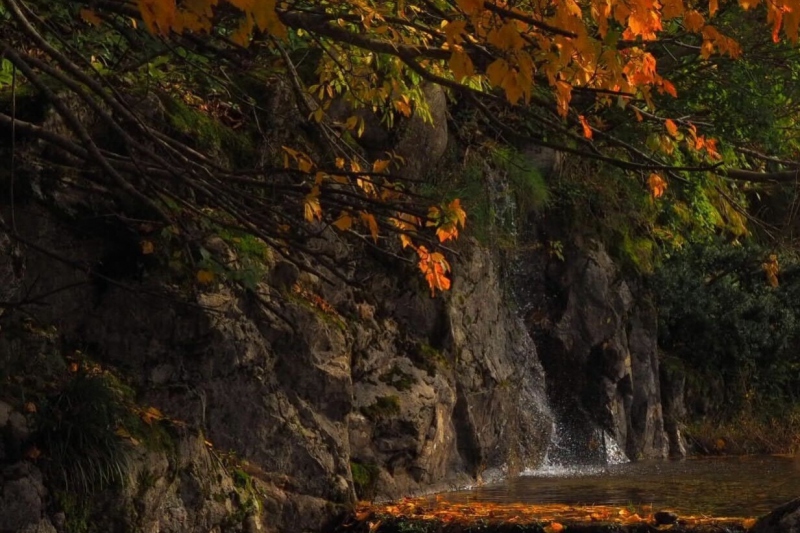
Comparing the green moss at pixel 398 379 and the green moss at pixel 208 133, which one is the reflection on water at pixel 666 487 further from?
the green moss at pixel 208 133

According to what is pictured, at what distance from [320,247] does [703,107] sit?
6.46m

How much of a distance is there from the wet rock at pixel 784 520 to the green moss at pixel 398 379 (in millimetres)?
3930

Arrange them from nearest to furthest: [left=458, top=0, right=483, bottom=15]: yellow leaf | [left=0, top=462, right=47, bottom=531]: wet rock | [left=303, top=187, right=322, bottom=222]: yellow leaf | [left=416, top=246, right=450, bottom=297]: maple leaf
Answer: [left=458, top=0, right=483, bottom=15]: yellow leaf < [left=0, top=462, right=47, bottom=531]: wet rock < [left=303, top=187, right=322, bottom=222]: yellow leaf < [left=416, top=246, right=450, bottom=297]: maple leaf

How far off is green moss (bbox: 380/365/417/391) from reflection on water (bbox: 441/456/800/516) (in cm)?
102

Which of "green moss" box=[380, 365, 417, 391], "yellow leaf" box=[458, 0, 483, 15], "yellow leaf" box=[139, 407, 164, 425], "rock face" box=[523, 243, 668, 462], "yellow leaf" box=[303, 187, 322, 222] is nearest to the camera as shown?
"yellow leaf" box=[458, 0, 483, 15]

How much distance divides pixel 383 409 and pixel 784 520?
4074mm

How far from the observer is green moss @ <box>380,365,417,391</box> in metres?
9.85

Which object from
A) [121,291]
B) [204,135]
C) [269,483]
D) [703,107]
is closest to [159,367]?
[121,291]

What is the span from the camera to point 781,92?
45.6ft

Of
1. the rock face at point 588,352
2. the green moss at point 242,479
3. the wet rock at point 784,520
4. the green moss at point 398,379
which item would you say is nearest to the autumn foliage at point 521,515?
the wet rock at point 784,520

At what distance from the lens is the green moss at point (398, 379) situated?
9852mm

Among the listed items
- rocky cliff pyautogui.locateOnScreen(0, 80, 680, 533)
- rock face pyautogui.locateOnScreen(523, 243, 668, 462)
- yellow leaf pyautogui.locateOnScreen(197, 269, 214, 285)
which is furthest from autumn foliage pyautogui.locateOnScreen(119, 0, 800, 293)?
rock face pyautogui.locateOnScreen(523, 243, 668, 462)

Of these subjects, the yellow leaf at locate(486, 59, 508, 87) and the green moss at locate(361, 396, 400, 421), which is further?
the green moss at locate(361, 396, 400, 421)

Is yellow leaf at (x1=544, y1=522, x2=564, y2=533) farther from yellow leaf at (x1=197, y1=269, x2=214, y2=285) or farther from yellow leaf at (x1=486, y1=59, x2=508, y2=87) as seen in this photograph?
yellow leaf at (x1=486, y1=59, x2=508, y2=87)
